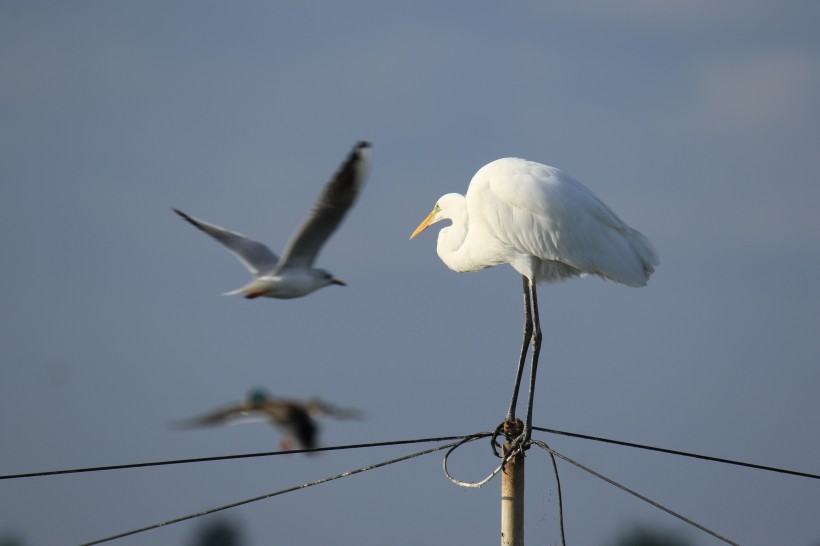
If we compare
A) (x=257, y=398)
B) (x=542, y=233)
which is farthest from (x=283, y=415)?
(x=542, y=233)

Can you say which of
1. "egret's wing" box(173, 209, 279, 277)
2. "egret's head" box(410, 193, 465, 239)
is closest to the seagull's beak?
"egret's head" box(410, 193, 465, 239)

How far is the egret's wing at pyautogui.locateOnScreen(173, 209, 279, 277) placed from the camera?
10.4 meters

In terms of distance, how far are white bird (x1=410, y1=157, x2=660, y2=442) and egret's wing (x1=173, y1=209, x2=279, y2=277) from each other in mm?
2486

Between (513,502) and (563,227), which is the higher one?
(563,227)

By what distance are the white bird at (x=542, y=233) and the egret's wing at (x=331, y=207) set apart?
99.1 inches

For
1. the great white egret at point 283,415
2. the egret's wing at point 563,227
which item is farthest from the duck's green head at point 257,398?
the egret's wing at point 563,227

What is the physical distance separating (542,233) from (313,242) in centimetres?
271

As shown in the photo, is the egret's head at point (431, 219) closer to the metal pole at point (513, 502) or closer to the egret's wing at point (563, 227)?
the egret's wing at point (563, 227)

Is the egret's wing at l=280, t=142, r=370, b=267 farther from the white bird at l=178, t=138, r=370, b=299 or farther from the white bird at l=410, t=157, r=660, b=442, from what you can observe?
the white bird at l=410, t=157, r=660, b=442

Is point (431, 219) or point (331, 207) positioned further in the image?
point (431, 219)

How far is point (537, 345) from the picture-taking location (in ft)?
39.3

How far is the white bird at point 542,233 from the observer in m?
11.8

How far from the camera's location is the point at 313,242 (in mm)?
9969

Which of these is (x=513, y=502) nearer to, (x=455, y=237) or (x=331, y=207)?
(x=331, y=207)
